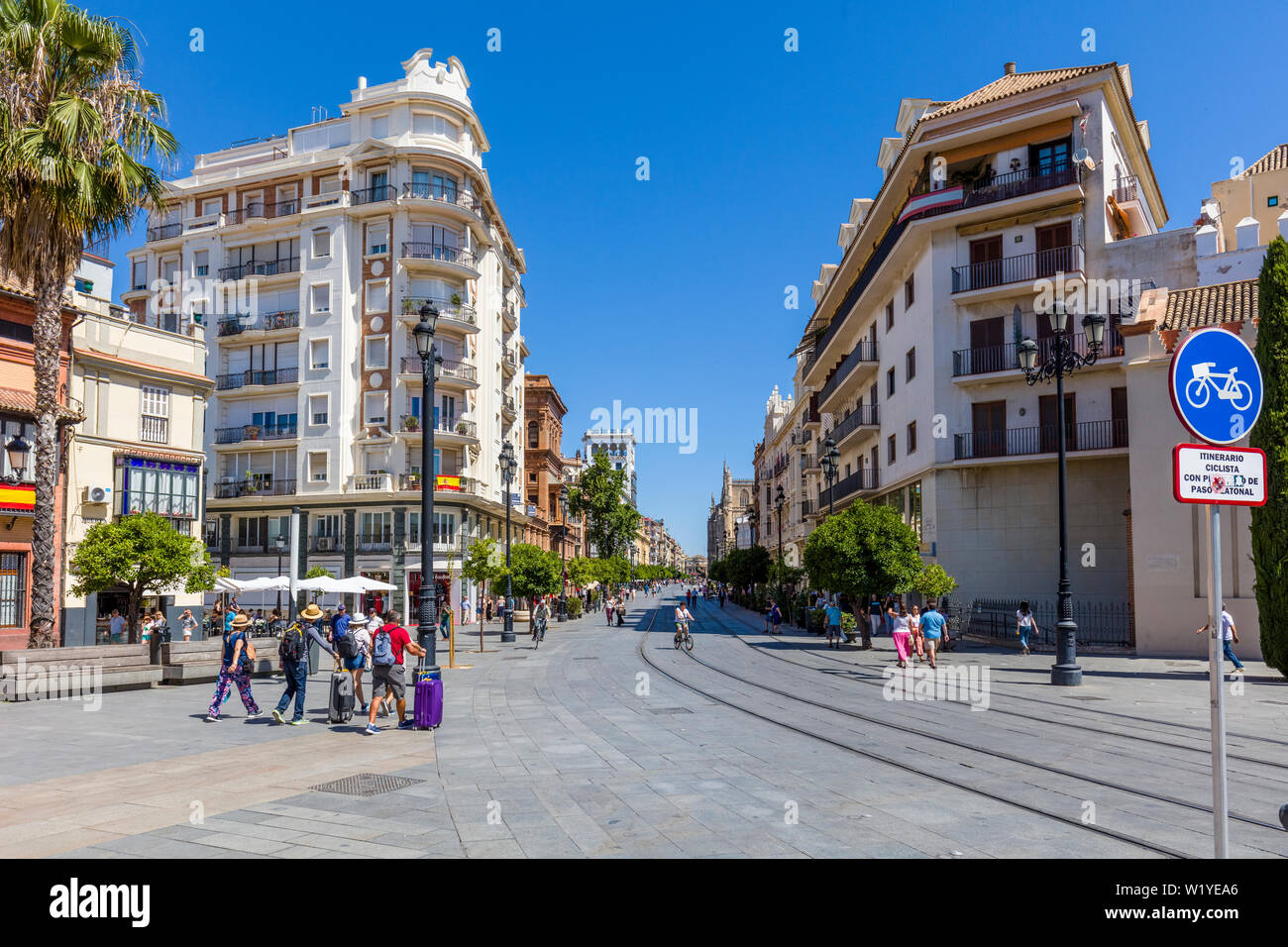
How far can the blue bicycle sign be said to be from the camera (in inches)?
193

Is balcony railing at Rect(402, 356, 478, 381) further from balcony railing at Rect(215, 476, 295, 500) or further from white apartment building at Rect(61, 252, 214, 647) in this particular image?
white apartment building at Rect(61, 252, 214, 647)

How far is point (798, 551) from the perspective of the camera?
208 ft

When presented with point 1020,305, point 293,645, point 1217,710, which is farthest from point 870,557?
point 1217,710

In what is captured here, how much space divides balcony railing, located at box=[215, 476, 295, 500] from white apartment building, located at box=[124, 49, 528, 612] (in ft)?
0.26

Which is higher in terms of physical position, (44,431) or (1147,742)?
(44,431)

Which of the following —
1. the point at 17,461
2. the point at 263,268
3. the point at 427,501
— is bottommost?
the point at 427,501

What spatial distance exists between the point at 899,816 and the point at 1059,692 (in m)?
10.9

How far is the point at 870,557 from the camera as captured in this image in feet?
83.2

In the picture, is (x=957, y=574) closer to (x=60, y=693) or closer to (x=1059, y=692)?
(x=1059, y=692)

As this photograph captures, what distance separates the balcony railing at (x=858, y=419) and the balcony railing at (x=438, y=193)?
77.5ft

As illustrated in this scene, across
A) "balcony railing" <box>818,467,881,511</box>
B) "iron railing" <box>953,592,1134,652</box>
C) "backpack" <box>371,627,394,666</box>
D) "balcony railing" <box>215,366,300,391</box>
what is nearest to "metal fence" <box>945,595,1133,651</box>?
"iron railing" <box>953,592,1134,652</box>

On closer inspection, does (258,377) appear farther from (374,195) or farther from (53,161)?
(53,161)

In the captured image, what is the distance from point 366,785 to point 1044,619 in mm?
26061

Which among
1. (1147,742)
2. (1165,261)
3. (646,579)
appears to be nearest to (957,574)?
(1165,261)
